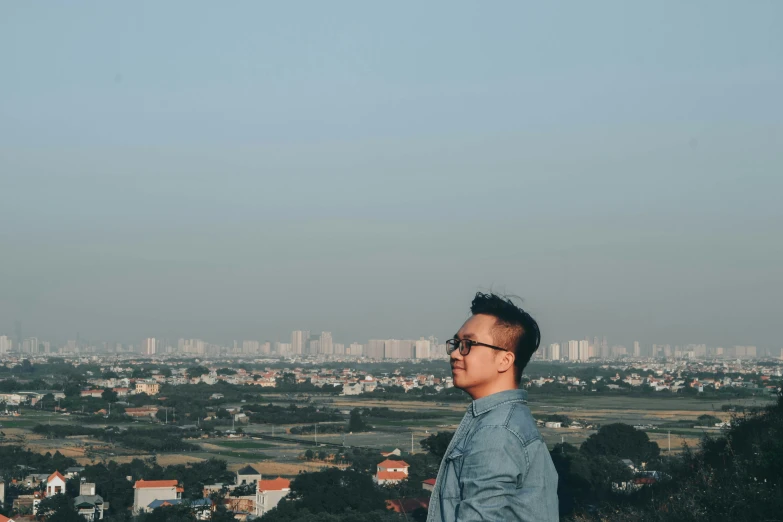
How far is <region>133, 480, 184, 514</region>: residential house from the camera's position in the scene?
1870 cm

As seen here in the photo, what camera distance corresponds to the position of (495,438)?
1328mm

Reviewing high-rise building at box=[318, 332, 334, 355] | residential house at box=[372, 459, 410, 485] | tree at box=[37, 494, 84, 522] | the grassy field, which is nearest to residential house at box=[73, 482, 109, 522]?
Answer: tree at box=[37, 494, 84, 522]

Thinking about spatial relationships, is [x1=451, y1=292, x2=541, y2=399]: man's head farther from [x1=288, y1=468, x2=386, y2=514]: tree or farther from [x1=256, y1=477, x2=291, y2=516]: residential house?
[x1=256, y1=477, x2=291, y2=516]: residential house

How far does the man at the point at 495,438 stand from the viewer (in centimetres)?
130

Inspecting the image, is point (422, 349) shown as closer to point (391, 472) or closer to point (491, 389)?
point (391, 472)

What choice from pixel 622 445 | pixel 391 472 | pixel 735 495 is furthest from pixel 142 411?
pixel 735 495

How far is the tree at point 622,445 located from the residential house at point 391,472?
4.08m

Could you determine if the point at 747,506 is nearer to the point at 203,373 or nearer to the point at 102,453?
the point at 102,453

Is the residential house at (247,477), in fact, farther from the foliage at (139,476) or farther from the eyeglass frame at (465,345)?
the eyeglass frame at (465,345)

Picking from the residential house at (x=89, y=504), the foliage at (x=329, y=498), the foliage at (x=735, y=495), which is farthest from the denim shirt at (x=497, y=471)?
the residential house at (x=89, y=504)

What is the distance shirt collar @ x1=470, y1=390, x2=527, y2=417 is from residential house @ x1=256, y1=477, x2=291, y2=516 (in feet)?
55.1

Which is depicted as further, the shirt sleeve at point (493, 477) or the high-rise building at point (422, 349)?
the high-rise building at point (422, 349)

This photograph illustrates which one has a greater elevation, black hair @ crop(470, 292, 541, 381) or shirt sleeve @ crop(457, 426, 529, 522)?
black hair @ crop(470, 292, 541, 381)

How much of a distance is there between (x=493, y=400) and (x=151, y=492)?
18796mm
